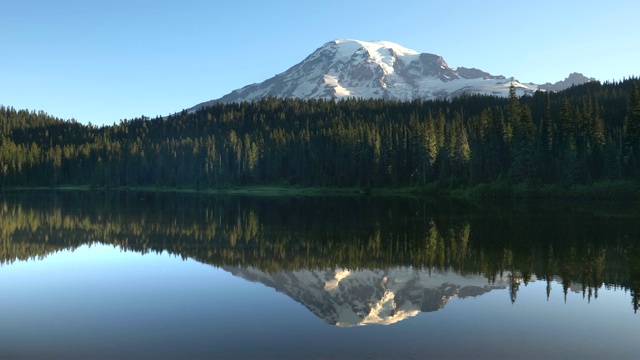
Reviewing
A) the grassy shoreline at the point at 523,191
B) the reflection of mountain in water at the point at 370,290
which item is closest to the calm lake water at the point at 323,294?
the reflection of mountain in water at the point at 370,290

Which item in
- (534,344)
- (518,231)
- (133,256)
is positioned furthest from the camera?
(518,231)

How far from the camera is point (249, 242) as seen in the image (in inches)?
1682

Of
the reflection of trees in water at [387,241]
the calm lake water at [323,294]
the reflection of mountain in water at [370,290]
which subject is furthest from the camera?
the reflection of trees in water at [387,241]

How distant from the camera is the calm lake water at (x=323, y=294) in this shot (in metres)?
17.0

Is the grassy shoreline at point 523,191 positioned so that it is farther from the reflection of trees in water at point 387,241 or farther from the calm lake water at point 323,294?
the calm lake water at point 323,294

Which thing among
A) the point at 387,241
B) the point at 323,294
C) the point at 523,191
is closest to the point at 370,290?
the point at 323,294

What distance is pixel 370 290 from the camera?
25766 millimetres

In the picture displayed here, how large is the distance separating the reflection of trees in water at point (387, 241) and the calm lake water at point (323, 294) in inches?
7.5

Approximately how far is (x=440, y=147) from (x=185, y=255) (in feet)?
393

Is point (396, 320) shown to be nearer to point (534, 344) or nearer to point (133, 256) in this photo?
point (534, 344)

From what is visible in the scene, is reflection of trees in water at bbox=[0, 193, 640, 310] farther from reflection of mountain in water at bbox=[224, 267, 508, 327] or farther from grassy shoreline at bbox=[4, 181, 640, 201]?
grassy shoreline at bbox=[4, 181, 640, 201]

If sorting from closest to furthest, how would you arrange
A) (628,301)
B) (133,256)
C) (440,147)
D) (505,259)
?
(628,301)
(505,259)
(133,256)
(440,147)

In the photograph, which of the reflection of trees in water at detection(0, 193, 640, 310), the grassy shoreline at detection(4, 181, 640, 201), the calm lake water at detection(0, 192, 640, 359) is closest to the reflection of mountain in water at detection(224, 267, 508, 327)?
the calm lake water at detection(0, 192, 640, 359)

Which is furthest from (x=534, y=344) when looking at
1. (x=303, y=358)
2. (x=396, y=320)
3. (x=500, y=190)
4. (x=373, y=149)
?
(x=373, y=149)
